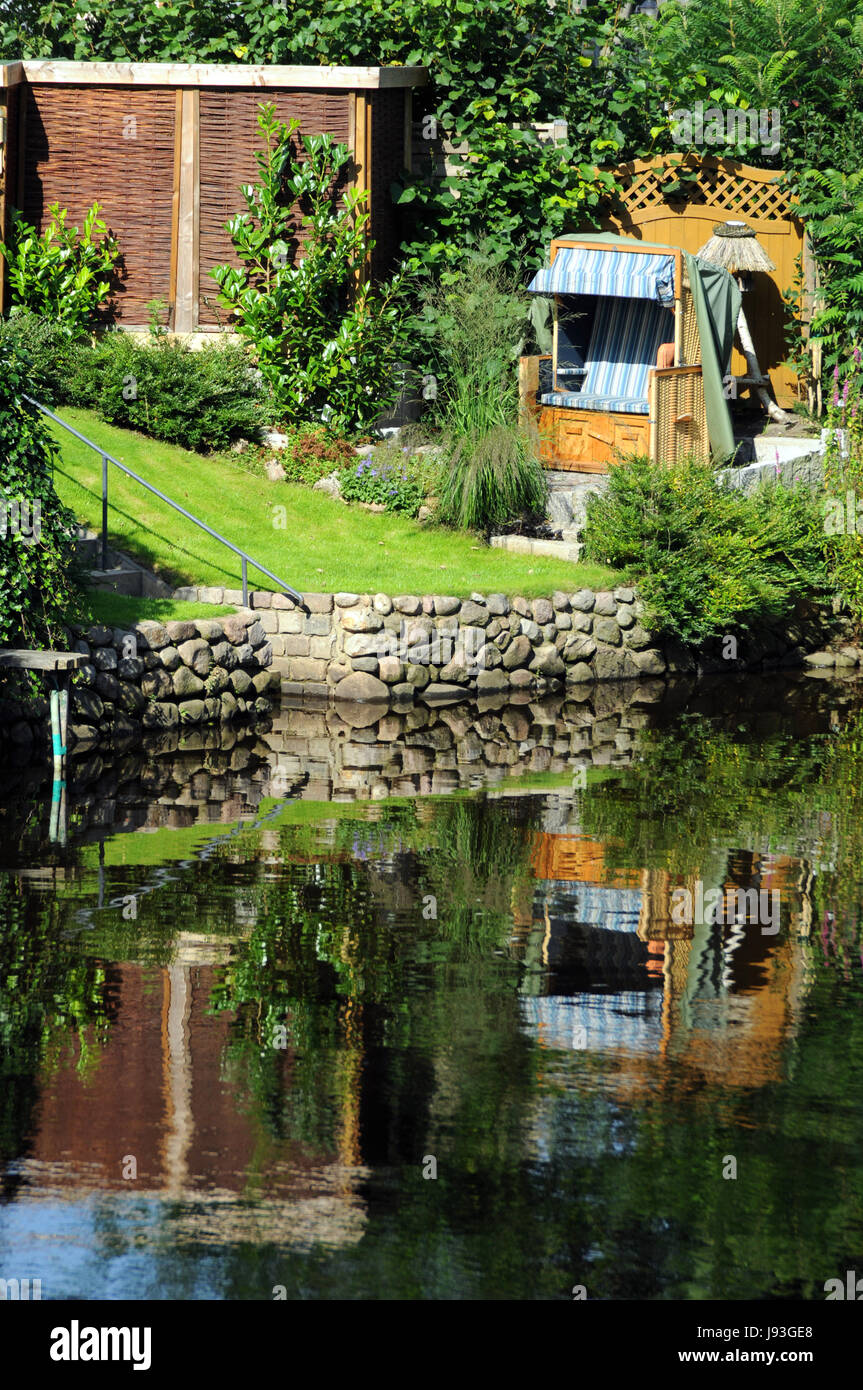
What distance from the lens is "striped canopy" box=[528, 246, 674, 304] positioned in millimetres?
19328

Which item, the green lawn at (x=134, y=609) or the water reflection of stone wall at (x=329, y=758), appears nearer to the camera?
the water reflection of stone wall at (x=329, y=758)

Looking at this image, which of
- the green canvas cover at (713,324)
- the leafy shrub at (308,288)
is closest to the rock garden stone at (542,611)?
the green canvas cover at (713,324)

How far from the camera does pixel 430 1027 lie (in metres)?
8.80

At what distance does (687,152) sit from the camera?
2181cm

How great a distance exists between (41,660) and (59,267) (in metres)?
8.25

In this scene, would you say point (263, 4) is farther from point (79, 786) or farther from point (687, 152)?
point (79, 786)

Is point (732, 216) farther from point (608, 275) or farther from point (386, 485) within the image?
point (386, 485)

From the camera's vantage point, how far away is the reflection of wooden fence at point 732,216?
21.7m

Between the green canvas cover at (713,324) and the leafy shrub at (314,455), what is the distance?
3.56m

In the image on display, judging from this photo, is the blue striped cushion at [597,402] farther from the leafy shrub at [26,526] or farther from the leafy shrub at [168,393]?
the leafy shrub at [26,526]

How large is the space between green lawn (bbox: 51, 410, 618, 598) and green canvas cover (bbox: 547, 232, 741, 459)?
2680 millimetres

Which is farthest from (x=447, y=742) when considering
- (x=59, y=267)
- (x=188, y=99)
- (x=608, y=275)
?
(x=188, y=99)

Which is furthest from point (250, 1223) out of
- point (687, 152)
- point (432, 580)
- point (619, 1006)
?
point (687, 152)

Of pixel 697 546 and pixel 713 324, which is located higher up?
pixel 713 324
